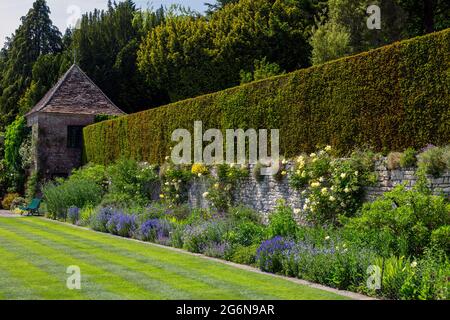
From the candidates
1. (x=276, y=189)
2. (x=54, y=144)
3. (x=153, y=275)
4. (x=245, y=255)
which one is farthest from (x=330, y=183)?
(x=54, y=144)

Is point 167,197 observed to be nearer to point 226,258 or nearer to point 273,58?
point 226,258

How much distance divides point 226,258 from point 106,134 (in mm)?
16772

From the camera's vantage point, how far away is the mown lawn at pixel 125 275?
7.80 meters

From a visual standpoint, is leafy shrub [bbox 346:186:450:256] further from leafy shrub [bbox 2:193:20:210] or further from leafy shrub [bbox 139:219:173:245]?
leafy shrub [bbox 2:193:20:210]

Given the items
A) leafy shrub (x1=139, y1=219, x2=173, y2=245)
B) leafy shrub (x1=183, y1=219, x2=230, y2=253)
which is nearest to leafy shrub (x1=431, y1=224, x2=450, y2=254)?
leafy shrub (x1=183, y1=219, x2=230, y2=253)

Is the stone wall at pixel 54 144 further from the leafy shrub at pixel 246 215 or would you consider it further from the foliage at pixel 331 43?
the leafy shrub at pixel 246 215

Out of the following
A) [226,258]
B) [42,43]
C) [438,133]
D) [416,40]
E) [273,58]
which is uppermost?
[42,43]

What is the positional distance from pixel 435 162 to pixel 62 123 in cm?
2438

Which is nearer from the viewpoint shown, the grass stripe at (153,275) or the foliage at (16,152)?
the grass stripe at (153,275)

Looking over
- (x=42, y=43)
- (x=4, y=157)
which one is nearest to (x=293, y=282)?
(x=4, y=157)

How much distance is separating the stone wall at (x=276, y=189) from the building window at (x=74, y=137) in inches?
572

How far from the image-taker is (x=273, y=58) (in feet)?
113

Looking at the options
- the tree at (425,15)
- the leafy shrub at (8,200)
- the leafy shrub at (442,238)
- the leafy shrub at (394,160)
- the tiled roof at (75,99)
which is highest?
the tree at (425,15)

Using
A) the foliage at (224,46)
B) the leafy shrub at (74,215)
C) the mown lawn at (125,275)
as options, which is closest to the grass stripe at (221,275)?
the mown lawn at (125,275)
